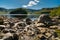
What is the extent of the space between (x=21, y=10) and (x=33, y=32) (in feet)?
Result: 446

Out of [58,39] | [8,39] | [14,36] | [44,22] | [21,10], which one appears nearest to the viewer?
[8,39]

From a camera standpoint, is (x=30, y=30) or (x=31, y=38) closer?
(x=31, y=38)

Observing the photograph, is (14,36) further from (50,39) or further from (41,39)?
(50,39)

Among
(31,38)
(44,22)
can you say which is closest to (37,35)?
(31,38)

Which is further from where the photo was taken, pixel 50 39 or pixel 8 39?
pixel 50 39

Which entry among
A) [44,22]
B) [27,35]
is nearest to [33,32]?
[27,35]

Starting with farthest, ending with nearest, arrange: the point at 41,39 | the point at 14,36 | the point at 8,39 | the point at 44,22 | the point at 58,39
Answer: the point at 44,22, the point at 58,39, the point at 41,39, the point at 14,36, the point at 8,39

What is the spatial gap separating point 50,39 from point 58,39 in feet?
3.66

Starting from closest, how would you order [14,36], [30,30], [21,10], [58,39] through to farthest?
[14,36] < [58,39] < [30,30] < [21,10]

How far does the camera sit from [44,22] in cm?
4000

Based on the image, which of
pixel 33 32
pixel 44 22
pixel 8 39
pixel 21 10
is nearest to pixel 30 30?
pixel 33 32

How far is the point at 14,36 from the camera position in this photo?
22.3m

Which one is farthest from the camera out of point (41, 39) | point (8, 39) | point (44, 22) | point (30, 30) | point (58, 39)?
point (44, 22)

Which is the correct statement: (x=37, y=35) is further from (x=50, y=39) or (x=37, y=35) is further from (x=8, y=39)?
(x=8, y=39)
